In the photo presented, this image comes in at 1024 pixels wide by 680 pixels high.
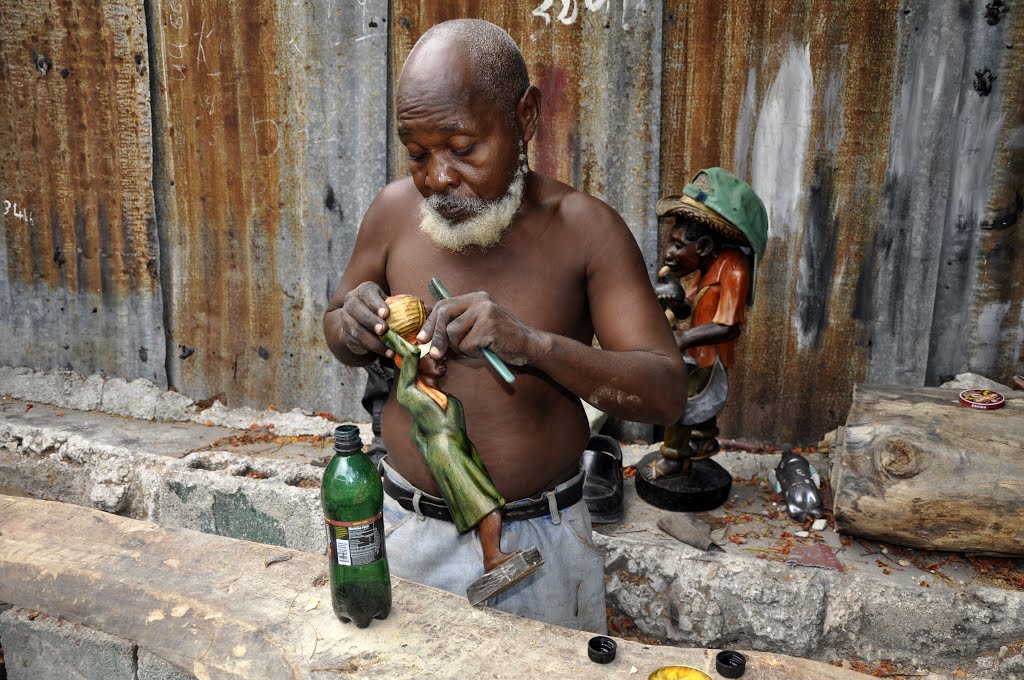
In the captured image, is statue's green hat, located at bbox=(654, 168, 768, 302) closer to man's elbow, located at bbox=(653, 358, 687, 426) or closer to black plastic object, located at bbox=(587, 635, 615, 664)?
man's elbow, located at bbox=(653, 358, 687, 426)

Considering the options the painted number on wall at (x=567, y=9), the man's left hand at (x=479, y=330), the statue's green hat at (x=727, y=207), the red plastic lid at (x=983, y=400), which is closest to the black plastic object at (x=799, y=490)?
the red plastic lid at (x=983, y=400)

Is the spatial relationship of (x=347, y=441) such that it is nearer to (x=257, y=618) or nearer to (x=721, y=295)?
(x=257, y=618)

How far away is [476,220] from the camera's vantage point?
6.00ft

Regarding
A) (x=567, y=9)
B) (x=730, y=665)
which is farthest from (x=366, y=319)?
(x=567, y=9)

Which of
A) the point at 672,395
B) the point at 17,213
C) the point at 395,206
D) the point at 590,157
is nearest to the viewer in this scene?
the point at 672,395

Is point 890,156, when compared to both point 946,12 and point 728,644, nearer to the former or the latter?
point 946,12

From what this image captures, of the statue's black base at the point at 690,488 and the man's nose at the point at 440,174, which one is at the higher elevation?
the man's nose at the point at 440,174

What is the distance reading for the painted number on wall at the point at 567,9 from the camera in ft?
12.4

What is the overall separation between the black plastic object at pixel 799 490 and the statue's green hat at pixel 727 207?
3.35 ft

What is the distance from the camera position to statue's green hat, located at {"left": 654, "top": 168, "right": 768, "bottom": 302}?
3111 mm

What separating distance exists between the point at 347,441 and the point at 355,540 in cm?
22

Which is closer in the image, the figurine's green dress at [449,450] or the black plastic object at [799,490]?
the figurine's green dress at [449,450]

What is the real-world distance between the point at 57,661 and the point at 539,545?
162 centimetres

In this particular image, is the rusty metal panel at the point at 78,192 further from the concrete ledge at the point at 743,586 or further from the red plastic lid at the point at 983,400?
the red plastic lid at the point at 983,400
